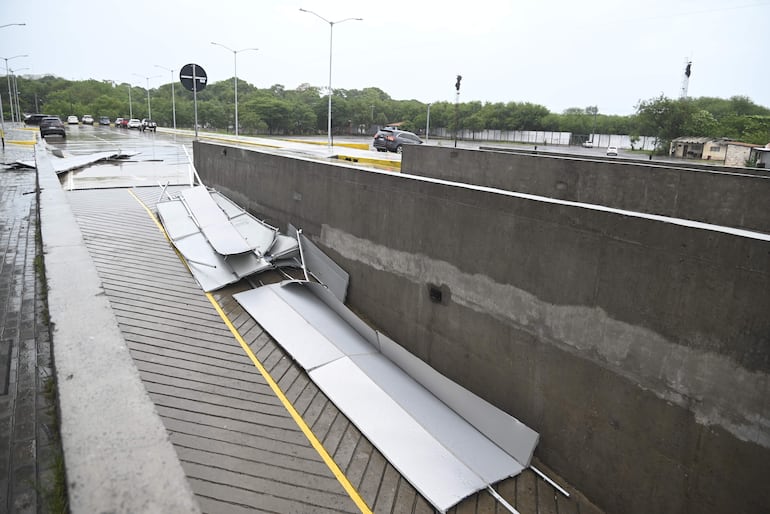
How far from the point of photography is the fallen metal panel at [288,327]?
7664 millimetres

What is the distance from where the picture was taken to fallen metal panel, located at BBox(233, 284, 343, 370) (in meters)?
7.66

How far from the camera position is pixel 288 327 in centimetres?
839

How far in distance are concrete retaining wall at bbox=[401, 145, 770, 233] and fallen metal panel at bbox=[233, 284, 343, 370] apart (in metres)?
6.01

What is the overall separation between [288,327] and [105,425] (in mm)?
5814

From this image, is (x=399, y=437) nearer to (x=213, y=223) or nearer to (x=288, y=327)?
(x=288, y=327)

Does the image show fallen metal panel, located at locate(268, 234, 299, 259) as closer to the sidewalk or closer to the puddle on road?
the sidewalk

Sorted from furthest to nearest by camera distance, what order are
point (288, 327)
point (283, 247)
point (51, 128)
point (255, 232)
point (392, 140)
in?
point (51, 128), point (392, 140), point (255, 232), point (283, 247), point (288, 327)

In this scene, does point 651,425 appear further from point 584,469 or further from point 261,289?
point 261,289

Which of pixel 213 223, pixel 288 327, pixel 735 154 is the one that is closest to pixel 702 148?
pixel 735 154

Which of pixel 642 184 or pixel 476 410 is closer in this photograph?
pixel 476 410

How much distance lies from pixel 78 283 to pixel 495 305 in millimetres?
4483

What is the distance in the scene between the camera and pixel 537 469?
583 centimetres

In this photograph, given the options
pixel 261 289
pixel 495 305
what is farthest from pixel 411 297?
pixel 261 289

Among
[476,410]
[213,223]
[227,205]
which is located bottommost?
[476,410]
